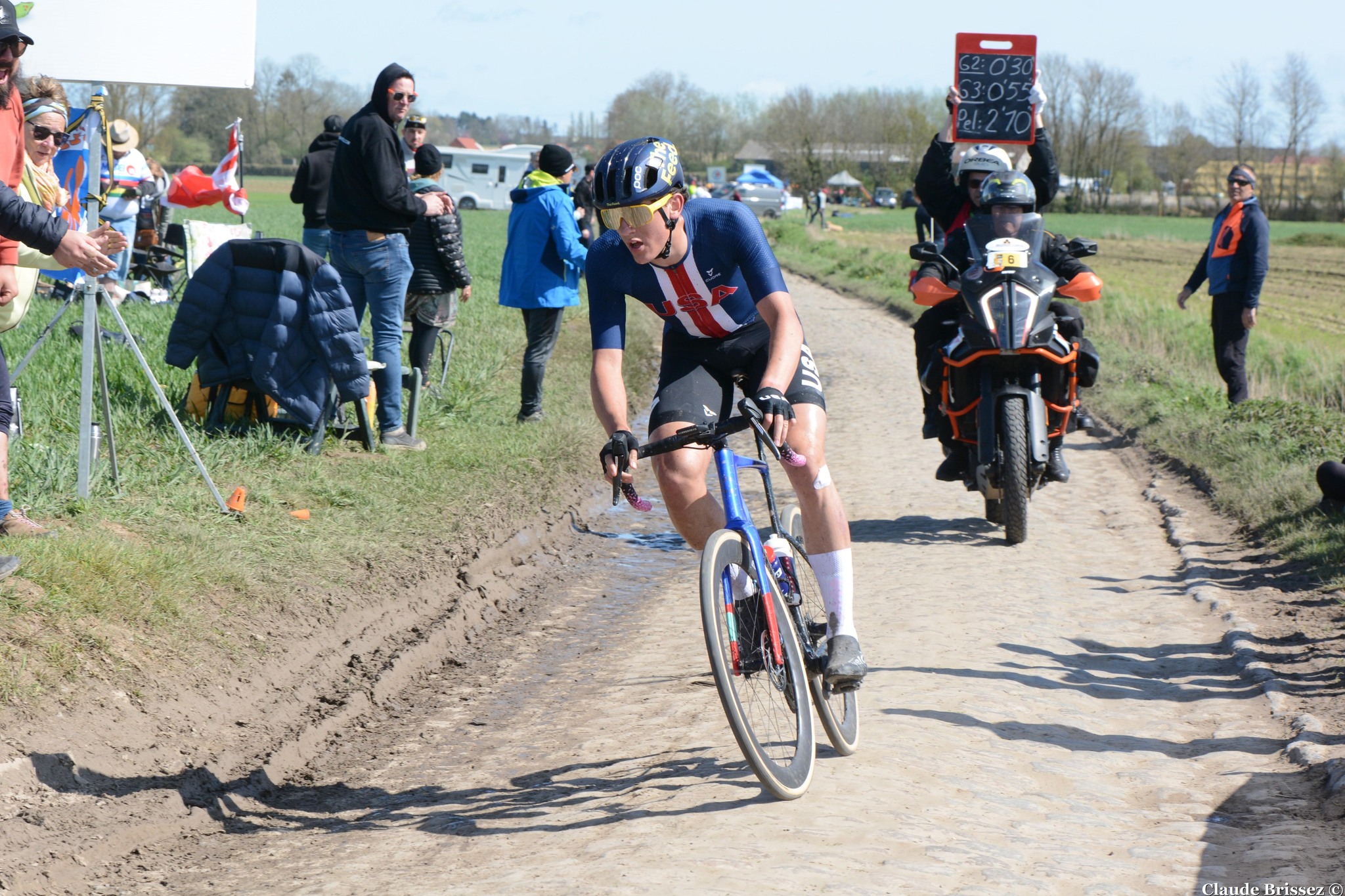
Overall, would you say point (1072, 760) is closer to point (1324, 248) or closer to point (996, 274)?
point (996, 274)

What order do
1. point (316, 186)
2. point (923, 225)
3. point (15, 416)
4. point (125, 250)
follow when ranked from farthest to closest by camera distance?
point (125, 250), point (316, 186), point (923, 225), point (15, 416)

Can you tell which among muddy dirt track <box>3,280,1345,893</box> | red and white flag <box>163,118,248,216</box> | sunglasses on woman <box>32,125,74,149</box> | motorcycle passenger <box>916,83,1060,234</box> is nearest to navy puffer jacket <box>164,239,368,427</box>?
sunglasses on woman <box>32,125,74,149</box>

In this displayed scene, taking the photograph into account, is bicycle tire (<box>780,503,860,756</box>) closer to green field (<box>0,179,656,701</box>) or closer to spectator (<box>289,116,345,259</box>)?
green field (<box>0,179,656,701</box>)

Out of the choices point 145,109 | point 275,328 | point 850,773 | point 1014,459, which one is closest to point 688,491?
point 850,773

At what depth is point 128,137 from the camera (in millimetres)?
15281

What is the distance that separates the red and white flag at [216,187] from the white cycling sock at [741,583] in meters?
13.8

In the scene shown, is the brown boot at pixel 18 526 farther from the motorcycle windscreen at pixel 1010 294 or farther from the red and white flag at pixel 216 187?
the red and white flag at pixel 216 187

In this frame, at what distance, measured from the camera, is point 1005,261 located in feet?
25.2

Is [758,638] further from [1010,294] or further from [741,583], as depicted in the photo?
[1010,294]

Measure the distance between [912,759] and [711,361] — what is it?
156 centimetres

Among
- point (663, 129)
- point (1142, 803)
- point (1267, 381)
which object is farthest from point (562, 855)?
point (663, 129)

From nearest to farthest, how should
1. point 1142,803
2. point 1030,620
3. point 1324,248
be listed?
point 1142,803
point 1030,620
point 1324,248

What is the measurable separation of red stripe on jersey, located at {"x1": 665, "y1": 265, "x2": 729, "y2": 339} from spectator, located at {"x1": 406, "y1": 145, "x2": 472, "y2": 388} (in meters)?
5.60

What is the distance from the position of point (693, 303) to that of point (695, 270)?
148mm
